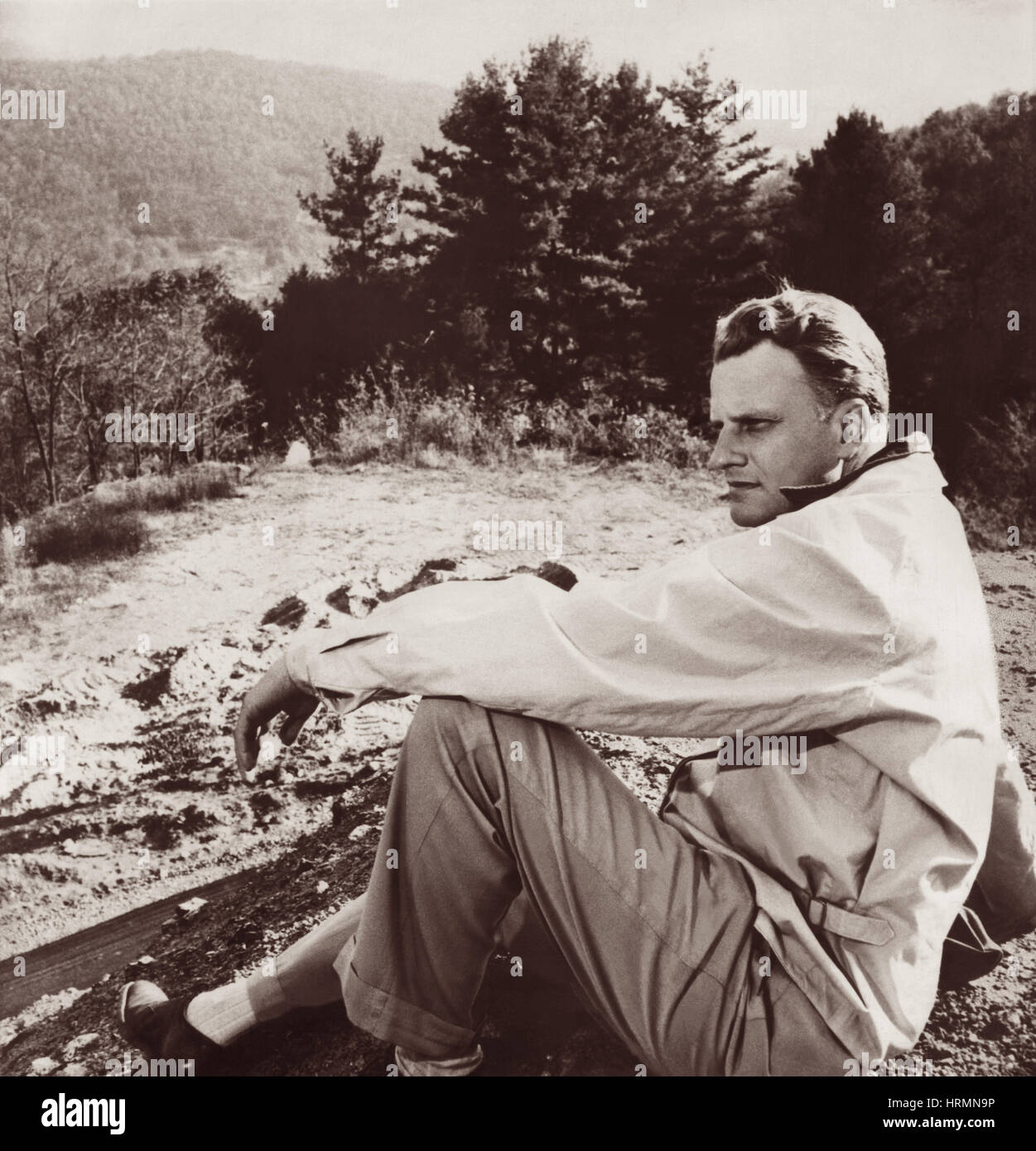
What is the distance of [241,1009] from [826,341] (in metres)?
1.28

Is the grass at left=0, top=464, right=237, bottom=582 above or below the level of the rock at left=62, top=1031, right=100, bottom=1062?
above

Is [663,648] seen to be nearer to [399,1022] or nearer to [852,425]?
[852,425]

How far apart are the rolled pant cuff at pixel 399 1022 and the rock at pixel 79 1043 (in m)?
0.72

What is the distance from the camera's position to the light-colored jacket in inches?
42.4

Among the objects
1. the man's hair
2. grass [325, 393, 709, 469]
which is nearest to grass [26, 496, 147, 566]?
grass [325, 393, 709, 469]

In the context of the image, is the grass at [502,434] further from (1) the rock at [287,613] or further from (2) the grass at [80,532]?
(2) the grass at [80,532]

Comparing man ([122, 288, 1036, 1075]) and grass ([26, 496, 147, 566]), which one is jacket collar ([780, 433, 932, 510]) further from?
grass ([26, 496, 147, 566])

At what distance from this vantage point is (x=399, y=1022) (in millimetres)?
1227

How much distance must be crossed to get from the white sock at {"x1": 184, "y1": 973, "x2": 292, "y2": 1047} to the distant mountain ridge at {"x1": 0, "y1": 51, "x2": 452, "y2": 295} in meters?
1.76

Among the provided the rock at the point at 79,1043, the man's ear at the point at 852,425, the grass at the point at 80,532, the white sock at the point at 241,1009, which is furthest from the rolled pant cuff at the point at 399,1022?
the grass at the point at 80,532

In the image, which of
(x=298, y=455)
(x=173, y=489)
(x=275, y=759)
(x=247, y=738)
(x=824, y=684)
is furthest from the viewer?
(x=298, y=455)

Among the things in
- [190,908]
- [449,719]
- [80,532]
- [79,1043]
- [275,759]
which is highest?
[80,532]

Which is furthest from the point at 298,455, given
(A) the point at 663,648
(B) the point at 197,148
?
(A) the point at 663,648
